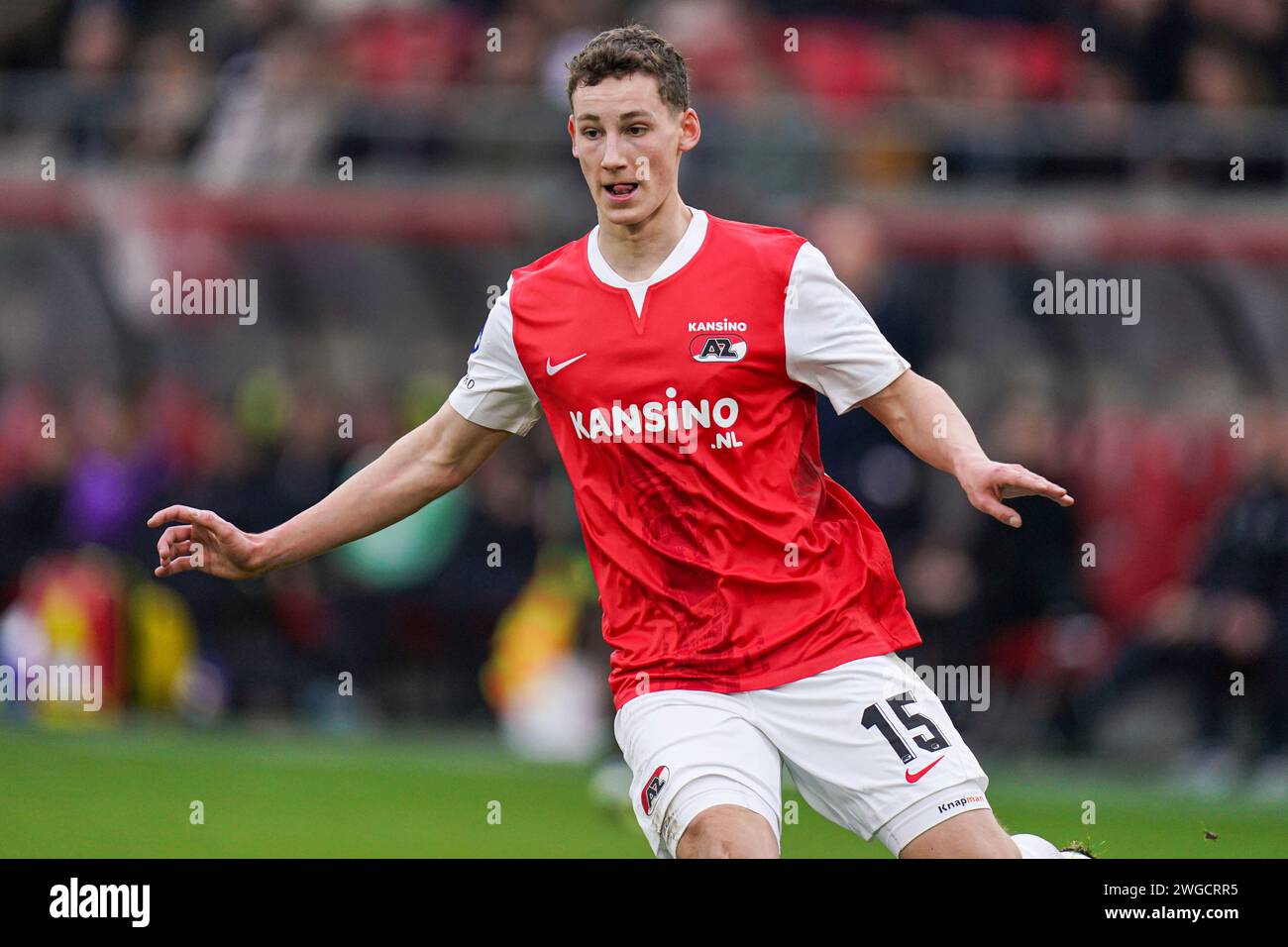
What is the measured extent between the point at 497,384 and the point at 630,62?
108cm

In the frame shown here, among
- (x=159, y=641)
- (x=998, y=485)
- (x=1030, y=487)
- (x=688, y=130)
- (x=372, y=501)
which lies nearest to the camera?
(x=1030, y=487)

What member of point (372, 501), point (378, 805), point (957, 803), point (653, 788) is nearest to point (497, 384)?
point (372, 501)

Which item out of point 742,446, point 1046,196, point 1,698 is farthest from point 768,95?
point 742,446

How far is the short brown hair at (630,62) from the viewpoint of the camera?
6273mm

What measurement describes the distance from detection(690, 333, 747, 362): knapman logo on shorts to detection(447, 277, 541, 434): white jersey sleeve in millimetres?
598

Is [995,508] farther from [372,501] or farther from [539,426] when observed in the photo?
[539,426]

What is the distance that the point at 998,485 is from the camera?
582 cm

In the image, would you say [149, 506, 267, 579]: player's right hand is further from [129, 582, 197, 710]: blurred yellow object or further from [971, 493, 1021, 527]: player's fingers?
[129, 582, 197, 710]: blurred yellow object

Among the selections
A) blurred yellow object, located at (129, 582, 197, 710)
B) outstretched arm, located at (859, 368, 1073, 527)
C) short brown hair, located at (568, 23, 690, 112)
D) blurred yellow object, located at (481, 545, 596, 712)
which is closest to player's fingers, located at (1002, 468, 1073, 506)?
outstretched arm, located at (859, 368, 1073, 527)

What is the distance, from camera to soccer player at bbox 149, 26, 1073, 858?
6.06 meters

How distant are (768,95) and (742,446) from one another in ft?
33.7

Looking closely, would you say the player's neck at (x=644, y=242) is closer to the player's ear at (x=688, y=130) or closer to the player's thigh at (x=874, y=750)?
the player's ear at (x=688, y=130)

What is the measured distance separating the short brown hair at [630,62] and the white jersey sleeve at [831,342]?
2.12 feet

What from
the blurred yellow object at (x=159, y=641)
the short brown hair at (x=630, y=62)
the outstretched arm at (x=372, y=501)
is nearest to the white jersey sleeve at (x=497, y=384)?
the outstretched arm at (x=372, y=501)
